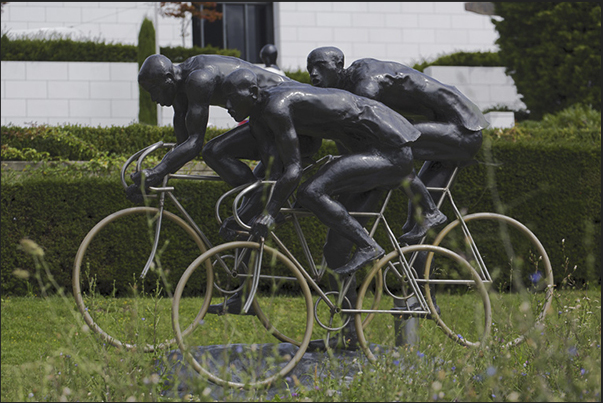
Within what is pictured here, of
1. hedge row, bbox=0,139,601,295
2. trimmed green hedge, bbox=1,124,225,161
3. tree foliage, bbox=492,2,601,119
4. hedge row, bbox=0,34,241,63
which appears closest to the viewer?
hedge row, bbox=0,139,601,295

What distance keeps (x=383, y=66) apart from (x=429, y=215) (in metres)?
0.98

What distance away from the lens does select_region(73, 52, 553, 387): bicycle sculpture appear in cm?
345

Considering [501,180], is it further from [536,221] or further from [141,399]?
[141,399]

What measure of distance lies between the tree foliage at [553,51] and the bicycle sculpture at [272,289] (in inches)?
290

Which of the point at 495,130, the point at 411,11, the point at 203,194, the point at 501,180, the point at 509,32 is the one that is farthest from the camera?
the point at 411,11

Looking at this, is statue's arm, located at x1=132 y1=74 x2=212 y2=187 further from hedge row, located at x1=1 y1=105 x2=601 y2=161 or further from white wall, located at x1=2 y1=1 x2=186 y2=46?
white wall, located at x1=2 y1=1 x2=186 y2=46

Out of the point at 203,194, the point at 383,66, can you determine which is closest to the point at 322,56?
the point at 383,66

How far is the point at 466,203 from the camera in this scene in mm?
7438

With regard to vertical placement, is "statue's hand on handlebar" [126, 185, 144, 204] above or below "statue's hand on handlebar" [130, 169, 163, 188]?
below

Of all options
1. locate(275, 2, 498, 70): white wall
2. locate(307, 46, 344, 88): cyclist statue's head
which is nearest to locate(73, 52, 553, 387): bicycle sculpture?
locate(307, 46, 344, 88): cyclist statue's head

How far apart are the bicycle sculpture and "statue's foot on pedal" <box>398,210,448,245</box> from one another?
87 millimetres

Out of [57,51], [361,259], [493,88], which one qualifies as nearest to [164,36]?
[57,51]

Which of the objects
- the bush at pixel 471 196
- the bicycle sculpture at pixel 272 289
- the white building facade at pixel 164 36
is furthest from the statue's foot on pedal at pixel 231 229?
the white building facade at pixel 164 36

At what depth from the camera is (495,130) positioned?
8.91 m
